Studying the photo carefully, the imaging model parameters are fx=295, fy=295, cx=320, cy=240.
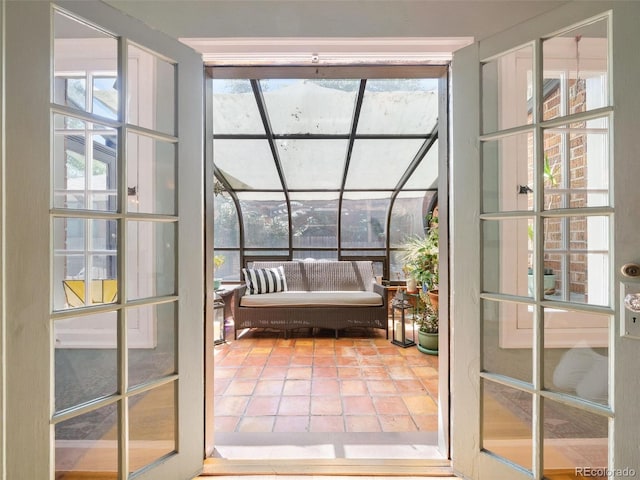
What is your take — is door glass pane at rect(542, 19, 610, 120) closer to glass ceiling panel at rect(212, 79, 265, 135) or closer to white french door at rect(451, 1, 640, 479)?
white french door at rect(451, 1, 640, 479)

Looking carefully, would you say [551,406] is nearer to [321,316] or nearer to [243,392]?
[243,392]

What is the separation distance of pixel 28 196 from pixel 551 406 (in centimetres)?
205

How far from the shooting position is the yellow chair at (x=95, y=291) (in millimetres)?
1144

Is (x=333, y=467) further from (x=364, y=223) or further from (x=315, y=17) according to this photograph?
(x=364, y=223)

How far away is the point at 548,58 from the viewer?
3.87 ft

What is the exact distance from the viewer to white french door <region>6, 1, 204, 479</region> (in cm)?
99

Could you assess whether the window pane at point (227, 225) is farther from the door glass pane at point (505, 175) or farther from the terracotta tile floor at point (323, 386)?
the door glass pane at point (505, 175)

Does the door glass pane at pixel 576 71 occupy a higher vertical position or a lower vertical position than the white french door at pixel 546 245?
higher

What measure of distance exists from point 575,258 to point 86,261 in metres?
1.95

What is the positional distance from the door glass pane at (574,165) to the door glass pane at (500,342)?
0.44m

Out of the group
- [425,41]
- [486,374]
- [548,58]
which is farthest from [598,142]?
[486,374]

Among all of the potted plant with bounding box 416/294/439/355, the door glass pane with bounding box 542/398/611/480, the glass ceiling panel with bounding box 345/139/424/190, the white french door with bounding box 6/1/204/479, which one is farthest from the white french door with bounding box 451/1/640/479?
the glass ceiling panel with bounding box 345/139/424/190

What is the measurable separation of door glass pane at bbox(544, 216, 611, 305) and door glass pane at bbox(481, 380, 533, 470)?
45 cm

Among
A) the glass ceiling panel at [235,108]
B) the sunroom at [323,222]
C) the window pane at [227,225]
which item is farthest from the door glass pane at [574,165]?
the window pane at [227,225]
